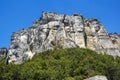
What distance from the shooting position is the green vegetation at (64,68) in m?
47.8

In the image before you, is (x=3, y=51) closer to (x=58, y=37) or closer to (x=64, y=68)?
(x=58, y=37)

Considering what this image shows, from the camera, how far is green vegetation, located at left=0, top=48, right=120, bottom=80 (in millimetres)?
47844

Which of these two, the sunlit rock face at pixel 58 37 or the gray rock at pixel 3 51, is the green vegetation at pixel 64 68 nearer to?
the sunlit rock face at pixel 58 37

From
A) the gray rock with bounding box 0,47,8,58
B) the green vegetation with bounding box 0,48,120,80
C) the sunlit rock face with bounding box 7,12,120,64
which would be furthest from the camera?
the gray rock with bounding box 0,47,8,58

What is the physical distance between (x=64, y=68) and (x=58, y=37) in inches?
861

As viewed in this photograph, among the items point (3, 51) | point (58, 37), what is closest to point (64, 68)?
point (58, 37)

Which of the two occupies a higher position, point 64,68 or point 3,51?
point 3,51

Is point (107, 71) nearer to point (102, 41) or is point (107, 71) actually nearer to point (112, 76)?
point (112, 76)

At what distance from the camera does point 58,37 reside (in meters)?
76.1

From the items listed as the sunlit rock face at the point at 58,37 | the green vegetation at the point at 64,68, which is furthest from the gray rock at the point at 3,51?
the green vegetation at the point at 64,68

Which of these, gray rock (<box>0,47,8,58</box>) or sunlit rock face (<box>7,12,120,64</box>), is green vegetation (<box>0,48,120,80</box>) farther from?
gray rock (<box>0,47,8,58</box>)

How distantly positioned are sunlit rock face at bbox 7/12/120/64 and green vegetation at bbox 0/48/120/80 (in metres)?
6.34

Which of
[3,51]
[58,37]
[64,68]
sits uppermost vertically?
[3,51]

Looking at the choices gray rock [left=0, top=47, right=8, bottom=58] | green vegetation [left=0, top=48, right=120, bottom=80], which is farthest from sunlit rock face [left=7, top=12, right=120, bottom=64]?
gray rock [left=0, top=47, right=8, bottom=58]
